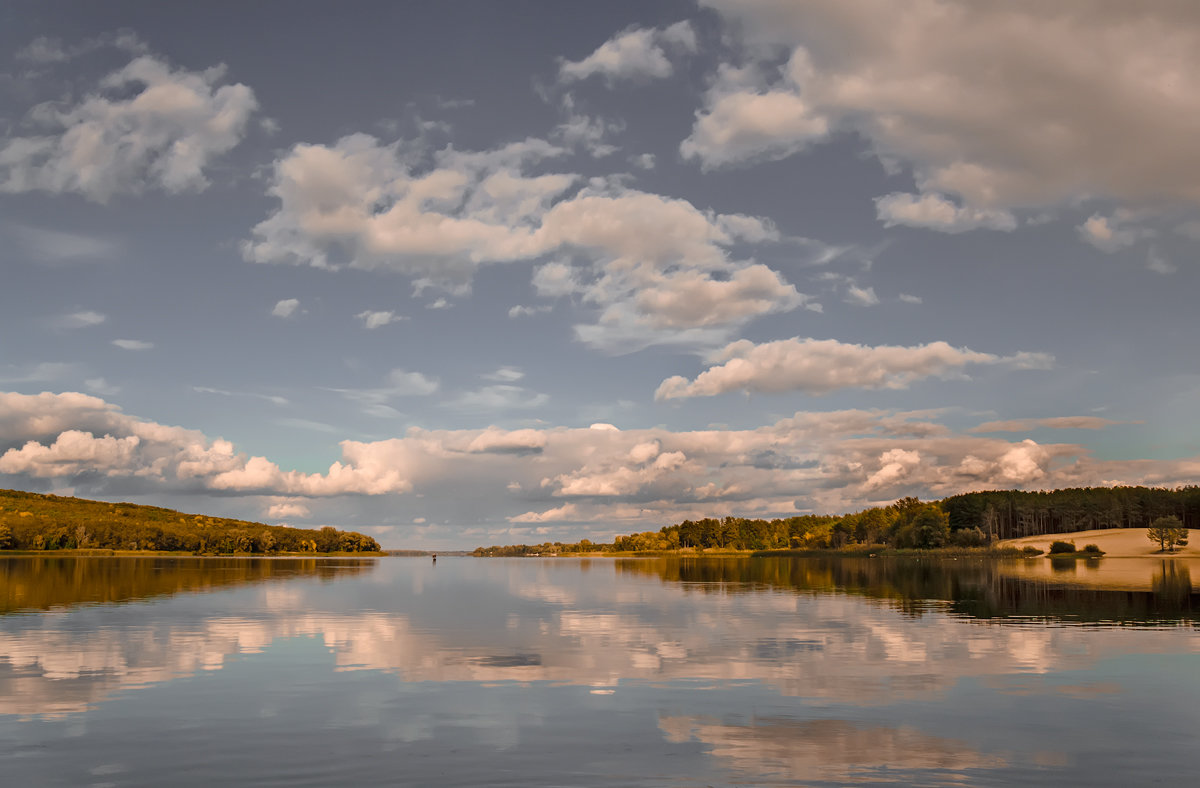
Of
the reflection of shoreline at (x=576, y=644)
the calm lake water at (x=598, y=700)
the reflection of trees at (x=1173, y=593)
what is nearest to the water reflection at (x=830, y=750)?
the calm lake water at (x=598, y=700)

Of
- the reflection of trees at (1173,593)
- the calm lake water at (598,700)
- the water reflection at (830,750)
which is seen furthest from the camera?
the reflection of trees at (1173,593)

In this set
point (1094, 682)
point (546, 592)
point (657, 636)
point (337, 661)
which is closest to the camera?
point (1094, 682)

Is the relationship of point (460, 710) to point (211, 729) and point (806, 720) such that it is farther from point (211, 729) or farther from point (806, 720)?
point (806, 720)

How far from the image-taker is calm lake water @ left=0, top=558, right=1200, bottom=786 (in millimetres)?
19625

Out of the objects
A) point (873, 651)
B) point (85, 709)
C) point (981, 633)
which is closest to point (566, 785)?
point (85, 709)

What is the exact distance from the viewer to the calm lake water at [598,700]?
64.4 feet

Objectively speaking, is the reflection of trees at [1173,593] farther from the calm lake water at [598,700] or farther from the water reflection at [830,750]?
the water reflection at [830,750]

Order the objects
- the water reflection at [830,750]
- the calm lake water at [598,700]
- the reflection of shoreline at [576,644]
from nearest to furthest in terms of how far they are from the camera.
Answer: the water reflection at [830,750]
the calm lake water at [598,700]
the reflection of shoreline at [576,644]

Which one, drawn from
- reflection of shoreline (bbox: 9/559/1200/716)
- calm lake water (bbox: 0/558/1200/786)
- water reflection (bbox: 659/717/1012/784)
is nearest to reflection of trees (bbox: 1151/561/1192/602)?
reflection of shoreline (bbox: 9/559/1200/716)

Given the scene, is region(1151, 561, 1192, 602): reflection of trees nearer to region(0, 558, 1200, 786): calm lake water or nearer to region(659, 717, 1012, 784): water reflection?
region(0, 558, 1200, 786): calm lake water

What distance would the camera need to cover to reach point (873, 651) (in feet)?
128

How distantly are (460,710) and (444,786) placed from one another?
8022 mm

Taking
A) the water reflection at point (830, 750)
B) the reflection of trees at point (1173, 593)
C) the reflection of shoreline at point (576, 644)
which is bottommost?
the reflection of trees at point (1173, 593)

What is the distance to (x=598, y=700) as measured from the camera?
2755 cm
